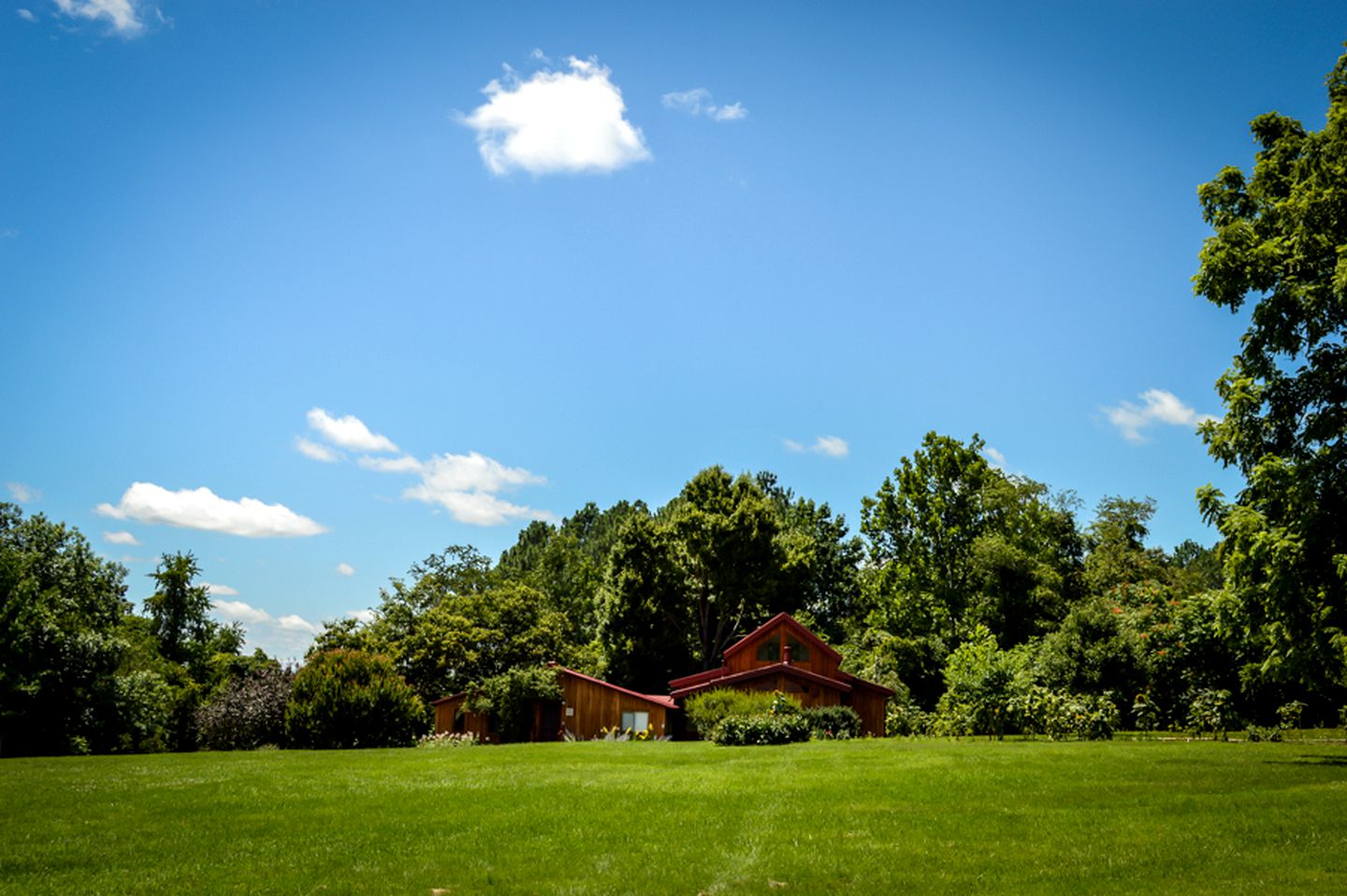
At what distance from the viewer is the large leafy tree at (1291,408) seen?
1973cm

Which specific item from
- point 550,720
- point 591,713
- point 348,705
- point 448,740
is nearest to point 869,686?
point 591,713

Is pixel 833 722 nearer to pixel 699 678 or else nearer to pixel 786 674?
pixel 786 674

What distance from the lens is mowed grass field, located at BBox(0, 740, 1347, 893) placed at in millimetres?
10578

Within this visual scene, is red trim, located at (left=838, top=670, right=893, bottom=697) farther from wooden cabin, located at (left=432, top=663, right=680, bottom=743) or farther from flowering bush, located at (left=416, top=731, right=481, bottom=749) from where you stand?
flowering bush, located at (left=416, top=731, right=481, bottom=749)

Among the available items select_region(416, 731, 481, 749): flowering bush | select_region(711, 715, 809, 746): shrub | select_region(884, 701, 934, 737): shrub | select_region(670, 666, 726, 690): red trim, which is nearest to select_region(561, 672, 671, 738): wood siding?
select_region(670, 666, 726, 690): red trim

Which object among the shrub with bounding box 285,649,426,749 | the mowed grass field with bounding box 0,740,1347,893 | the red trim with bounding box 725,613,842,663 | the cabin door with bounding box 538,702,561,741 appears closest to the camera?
the mowed grass field with bounding box 0,740,1347,893

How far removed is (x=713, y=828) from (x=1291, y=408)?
57.2 ft

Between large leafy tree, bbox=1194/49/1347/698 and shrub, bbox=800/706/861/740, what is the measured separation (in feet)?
57.5

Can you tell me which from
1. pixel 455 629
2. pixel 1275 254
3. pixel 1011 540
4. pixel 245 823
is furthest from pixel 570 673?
pixel 1275 254

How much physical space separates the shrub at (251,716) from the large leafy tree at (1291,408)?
37481mm

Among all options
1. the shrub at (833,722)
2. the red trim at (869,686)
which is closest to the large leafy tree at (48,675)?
the shrub at (833,722)

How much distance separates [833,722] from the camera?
37062 millimetres

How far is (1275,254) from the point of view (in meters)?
21.2

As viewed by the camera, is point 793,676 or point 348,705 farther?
point 793,676
